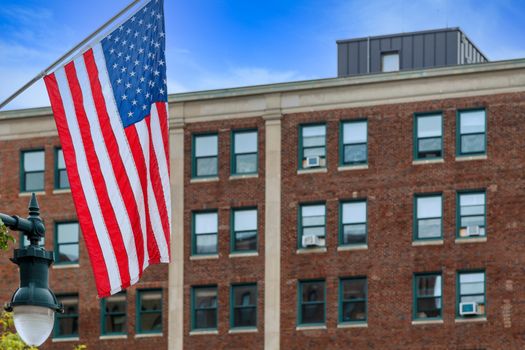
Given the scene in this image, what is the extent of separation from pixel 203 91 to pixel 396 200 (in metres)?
9.75

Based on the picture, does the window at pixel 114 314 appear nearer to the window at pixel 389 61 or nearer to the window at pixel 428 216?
the window at pixel 428 216

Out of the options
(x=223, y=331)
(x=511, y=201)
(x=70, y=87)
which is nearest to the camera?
(x=70, y=87)

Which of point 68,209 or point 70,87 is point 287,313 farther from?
point 70,87

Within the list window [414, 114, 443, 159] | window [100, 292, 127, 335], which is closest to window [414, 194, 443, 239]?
window [414, 114, 443, 159]

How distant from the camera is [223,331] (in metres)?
66.1

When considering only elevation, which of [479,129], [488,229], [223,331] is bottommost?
[223,331]

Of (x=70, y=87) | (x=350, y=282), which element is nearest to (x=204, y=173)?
(x=350, y=282)

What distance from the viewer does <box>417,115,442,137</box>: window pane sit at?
2511 inches

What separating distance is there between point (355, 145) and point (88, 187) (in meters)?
43.5

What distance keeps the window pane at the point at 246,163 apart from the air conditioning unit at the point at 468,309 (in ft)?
34.9

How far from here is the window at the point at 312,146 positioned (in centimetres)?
6525

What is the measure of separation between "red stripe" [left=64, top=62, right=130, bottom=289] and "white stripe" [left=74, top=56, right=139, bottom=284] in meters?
0.04

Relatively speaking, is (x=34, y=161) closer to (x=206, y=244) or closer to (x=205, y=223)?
(x=205, y=223)

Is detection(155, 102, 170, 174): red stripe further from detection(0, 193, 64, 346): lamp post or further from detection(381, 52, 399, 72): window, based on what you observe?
detection(381, 52, 399, 72): window
